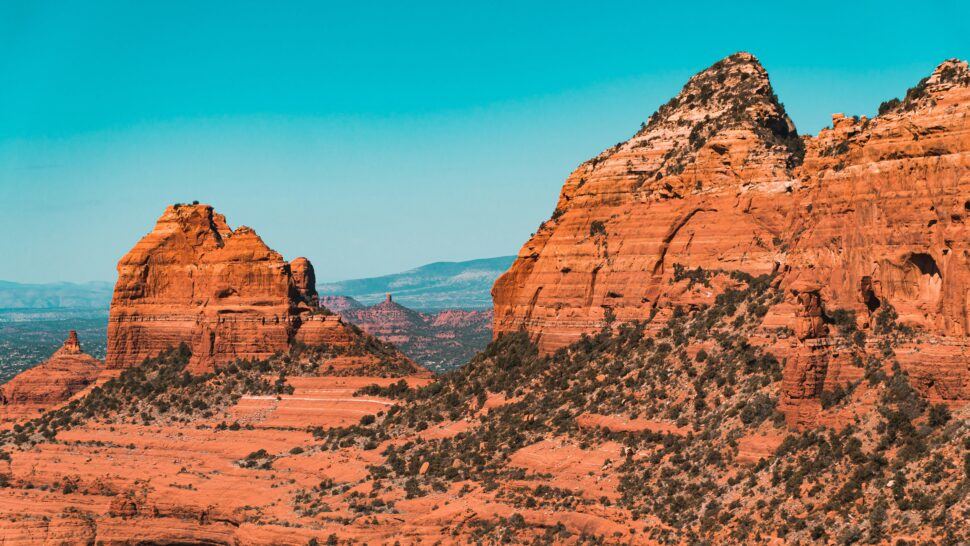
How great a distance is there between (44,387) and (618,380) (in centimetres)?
6239

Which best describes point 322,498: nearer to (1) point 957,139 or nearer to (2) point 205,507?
(2) point 205,507

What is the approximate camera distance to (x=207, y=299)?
119 m

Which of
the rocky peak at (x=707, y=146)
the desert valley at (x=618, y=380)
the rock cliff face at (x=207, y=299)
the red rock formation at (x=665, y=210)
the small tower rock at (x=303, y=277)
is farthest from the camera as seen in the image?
the small tower rock at (x=303, y=277)

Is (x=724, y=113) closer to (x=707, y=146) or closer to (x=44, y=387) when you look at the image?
(x=707, y=146)

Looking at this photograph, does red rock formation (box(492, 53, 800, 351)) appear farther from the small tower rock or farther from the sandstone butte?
the small tower rock

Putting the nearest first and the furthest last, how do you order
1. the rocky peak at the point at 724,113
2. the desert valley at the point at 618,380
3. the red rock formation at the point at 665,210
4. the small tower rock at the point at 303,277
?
the desert valley at the point at 618,380
the red rock formation at the point at 665,210
the rocky peak at the point at 724,113
the small tower rock at the point at 303,277

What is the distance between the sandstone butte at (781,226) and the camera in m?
66.8

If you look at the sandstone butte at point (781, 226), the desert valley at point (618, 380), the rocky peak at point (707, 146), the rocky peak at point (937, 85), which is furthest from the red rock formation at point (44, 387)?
the rocky peak at point (937, 85)

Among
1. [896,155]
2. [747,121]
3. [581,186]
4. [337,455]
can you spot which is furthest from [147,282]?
[896,155]

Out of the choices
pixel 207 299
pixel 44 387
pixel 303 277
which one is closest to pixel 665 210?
pixel 207 299

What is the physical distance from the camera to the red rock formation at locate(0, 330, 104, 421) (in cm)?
13325

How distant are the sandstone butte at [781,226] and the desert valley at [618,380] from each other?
143 mm

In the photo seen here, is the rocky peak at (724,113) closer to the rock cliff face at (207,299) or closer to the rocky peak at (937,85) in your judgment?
the rocky peak at (937,85)

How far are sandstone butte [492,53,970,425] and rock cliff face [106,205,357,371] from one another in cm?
1898
